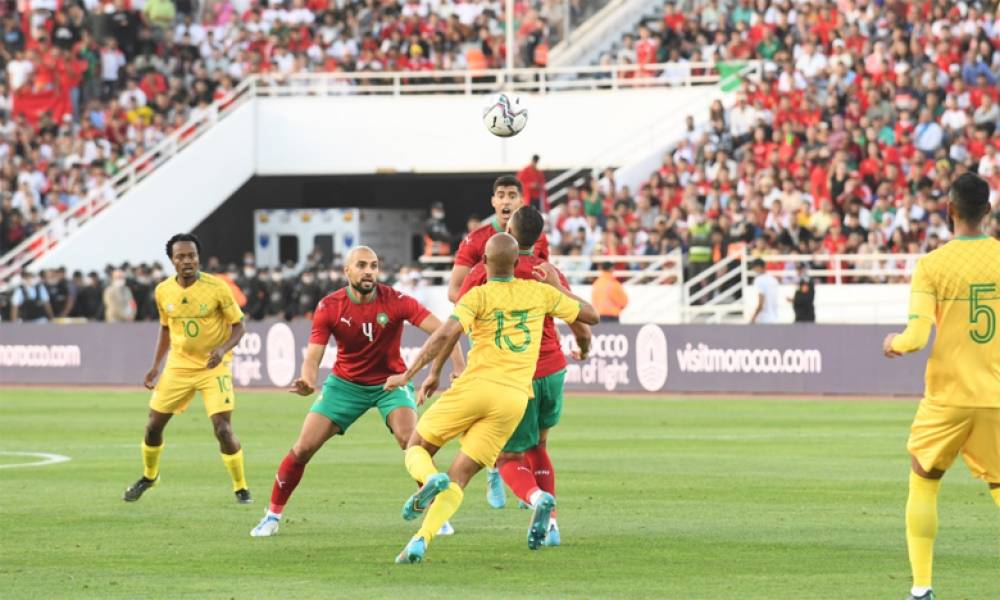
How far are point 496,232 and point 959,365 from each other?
458 cm

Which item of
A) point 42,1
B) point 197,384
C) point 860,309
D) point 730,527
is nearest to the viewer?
point 730,527

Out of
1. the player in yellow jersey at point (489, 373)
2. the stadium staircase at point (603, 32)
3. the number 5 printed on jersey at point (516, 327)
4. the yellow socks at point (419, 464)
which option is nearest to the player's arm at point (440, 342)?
the player in yellow jersey at point (489, 373)

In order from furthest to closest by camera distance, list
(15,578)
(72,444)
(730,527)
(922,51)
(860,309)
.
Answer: (922,51) < (860,309) < (72,444) < (730,527) < (15,578)

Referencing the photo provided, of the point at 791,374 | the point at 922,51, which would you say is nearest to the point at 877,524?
the point at 791,374

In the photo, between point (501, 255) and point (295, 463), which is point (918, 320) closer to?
point (501, 255)

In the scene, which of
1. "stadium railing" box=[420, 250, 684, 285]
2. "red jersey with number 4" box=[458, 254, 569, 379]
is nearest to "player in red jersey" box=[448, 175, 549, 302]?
"red jersey with number 4" box=[458, 254, 569, 379]

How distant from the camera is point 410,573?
1134 centimetres

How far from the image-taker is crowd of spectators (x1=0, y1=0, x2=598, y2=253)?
145 ft

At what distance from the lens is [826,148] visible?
3525 cm

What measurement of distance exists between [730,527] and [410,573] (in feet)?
10.7

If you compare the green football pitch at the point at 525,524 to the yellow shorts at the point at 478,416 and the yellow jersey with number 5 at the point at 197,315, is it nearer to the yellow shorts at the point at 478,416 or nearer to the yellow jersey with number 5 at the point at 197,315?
the yellow shorts at the point at 478,416

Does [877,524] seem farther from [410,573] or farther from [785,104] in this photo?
[785,104]

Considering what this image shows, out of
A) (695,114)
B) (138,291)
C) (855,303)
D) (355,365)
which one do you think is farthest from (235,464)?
(695,114)

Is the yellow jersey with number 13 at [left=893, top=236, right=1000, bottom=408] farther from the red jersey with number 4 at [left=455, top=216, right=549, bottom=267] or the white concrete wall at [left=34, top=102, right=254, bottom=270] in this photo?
the white concrete wall at [left=34, top=102, right=254, bottom=270]
